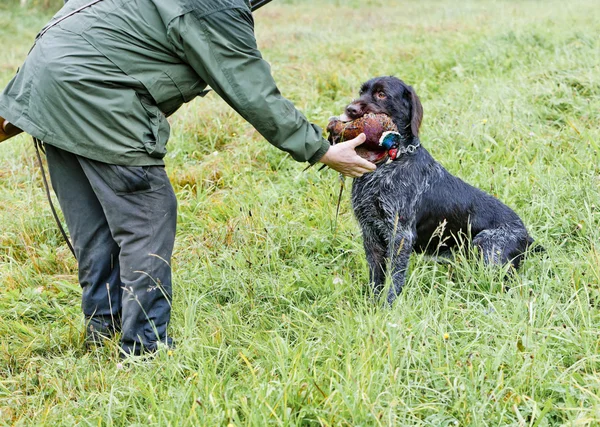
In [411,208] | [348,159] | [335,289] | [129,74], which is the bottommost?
[335,289]

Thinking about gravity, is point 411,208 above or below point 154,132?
below

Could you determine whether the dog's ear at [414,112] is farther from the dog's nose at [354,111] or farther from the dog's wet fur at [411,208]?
the dog's nose at [354,111]

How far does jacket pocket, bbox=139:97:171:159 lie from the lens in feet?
9.54

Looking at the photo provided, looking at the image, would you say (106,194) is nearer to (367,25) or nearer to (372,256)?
(372,256)

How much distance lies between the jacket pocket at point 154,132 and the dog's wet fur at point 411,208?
120cm

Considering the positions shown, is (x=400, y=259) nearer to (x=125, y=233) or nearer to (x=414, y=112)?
(x=414, y=112)

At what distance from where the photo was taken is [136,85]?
2.86 m

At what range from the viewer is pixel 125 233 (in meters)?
3.06

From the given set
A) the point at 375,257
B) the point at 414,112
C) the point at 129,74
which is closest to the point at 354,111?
the point at 414,112

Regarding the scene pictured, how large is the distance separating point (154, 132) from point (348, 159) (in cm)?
105

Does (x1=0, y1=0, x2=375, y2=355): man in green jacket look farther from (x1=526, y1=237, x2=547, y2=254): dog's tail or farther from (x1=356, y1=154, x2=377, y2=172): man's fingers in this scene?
(x1=526, y1=237, x2=547, y2=254): dog's tail

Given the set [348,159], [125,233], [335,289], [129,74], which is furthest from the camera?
[335,289]

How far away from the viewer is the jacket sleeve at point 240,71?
2.73 m

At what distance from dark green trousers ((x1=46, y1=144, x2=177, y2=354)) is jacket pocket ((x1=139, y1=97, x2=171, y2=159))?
116 mm
